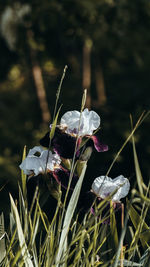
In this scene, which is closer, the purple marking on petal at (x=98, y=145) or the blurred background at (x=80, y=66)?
the purple marking on petal at (x=98, y=145)

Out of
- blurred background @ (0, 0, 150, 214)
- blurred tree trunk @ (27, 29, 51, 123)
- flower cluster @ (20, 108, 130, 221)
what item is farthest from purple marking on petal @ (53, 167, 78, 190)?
blurred tree trunk @ (27, 29, 51, 123)

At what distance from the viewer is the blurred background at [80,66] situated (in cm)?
345

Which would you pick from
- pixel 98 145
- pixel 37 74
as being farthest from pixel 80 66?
pixel 98 145

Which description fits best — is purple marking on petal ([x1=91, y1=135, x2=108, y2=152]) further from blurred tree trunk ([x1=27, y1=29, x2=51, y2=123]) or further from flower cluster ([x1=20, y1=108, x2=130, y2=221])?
blurred tree trunk ([x1=27, y1=29, x2=51, y2=123])

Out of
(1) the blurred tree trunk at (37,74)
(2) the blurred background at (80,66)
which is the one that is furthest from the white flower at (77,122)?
(1) the blurred tree trunk at (37,74)

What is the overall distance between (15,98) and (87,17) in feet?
8.05

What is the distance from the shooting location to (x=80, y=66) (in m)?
5.53

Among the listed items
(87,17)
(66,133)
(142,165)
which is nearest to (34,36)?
(87,17)

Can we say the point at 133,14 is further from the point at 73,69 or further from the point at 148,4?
the point at 73,69

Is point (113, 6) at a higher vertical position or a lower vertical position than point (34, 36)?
higher

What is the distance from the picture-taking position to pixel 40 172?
1.03 m

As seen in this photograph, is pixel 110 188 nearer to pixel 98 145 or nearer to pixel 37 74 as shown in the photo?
pixel 98 145

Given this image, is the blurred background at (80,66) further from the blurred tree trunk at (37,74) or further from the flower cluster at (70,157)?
the flower cluster at (70,157)

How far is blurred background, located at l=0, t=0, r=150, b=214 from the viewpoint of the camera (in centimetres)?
345
